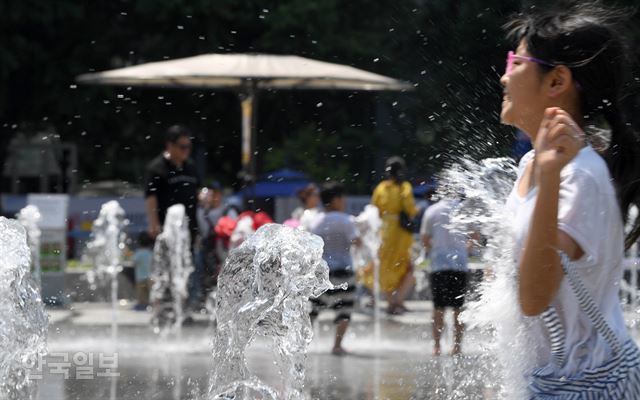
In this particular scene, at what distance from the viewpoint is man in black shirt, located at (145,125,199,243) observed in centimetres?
910

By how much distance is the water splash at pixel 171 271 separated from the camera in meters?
9.41

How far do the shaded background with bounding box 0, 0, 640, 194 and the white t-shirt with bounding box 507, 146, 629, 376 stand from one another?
1690 cm

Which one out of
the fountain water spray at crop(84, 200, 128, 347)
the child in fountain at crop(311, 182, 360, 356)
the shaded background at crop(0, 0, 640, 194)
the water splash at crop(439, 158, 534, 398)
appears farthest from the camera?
the shaded background at crop(0, 0, 640, 194)

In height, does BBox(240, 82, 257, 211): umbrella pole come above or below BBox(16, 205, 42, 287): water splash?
above

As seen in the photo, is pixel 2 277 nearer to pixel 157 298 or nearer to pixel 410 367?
pixel 410 367

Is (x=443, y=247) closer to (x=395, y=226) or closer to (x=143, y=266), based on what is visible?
(x=395, y=226)

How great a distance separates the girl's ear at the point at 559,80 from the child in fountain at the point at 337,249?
5.68m

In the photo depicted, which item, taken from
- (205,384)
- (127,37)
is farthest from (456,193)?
(127,37)

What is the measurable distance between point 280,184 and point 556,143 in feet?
54.3

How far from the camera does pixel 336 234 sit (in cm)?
882

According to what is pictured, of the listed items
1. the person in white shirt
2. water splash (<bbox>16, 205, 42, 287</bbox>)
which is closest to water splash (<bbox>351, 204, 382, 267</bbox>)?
water splash (<bbox>16, 205, 42, 287</bbox>)

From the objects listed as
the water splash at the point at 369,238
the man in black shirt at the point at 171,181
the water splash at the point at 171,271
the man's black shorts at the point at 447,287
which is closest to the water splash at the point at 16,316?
the man's black shorts at the point at 447,287

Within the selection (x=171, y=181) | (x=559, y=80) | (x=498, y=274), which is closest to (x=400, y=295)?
(x=171, y=181)

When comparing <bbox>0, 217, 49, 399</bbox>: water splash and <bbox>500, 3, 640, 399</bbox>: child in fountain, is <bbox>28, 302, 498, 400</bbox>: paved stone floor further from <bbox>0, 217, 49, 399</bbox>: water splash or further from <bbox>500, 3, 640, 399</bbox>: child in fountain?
<bbox>500, 3, 640, 399</bbox>: child in fountain
